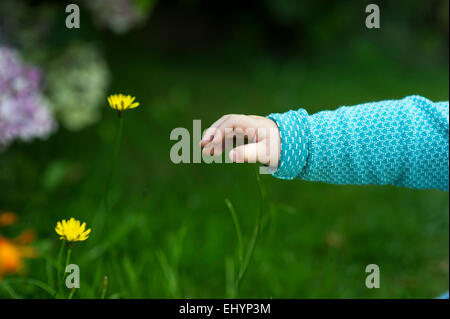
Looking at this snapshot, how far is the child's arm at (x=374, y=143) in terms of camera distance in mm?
737

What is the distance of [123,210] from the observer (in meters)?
1.38

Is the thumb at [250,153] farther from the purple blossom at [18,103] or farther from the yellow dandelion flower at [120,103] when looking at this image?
the purple blossom at [18,103]

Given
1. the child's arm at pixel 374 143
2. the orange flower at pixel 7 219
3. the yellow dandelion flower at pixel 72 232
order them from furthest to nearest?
the orange flower at pixel 7 219 < the child's arm at pixel 374 143 < the yellow dandelion flower at pixel 72 232

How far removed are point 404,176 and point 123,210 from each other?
81 cm

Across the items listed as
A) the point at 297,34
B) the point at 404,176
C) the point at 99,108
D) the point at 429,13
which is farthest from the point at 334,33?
the point at 404,176

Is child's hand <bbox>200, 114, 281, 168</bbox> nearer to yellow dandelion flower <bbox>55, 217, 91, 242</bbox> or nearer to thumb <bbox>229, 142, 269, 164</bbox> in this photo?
thumb <bbox>229, 142, 269, 164</bbox>

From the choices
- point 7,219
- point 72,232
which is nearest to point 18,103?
point 7,219

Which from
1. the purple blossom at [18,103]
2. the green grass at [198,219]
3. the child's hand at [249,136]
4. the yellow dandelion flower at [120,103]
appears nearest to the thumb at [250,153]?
the child's hand at [249,136]

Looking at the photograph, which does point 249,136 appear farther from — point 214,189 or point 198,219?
point 214,189

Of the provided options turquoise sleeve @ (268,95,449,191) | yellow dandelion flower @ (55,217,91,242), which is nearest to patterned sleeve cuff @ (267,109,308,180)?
turquoise sleeve @ (268,95,449,191)

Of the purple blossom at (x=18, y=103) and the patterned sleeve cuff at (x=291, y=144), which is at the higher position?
the purple blossom at (x=18, y=103)

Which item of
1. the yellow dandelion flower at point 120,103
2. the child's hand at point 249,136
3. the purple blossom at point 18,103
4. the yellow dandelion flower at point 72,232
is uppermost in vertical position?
the purple blossom at point 18,103

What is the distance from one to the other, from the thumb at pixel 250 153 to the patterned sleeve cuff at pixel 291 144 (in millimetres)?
29

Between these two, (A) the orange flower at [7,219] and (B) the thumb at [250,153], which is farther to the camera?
(A) the orange flower at [7,219]
